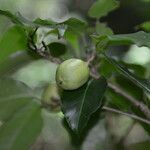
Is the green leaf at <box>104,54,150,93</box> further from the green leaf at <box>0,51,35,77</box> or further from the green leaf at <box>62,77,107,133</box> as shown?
the green leaf at <box>0,51,35,77</box>

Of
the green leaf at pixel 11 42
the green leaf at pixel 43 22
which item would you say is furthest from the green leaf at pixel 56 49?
the green leaf at pixel 43 22

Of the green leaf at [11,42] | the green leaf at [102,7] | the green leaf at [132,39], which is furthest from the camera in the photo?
the green leaf at [102,7]

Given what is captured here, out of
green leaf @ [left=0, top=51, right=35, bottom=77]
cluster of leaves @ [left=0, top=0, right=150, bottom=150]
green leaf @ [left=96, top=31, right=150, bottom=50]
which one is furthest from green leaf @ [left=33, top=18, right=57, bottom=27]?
green leaf @ [left=0, top=51, right=35, bottom=77]

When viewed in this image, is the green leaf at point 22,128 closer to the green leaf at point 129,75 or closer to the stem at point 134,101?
the stem at point 134,101

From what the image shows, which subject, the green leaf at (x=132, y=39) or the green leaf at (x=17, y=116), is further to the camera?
the green leaf at (x=17, y=116)

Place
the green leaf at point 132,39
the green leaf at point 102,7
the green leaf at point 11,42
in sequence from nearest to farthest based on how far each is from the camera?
1. the green leaf at point 132,39
2. the green leaf at point 11,42
3. the green leaf at point 102,7

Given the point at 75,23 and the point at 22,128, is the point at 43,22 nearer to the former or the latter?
the point at 75,23
